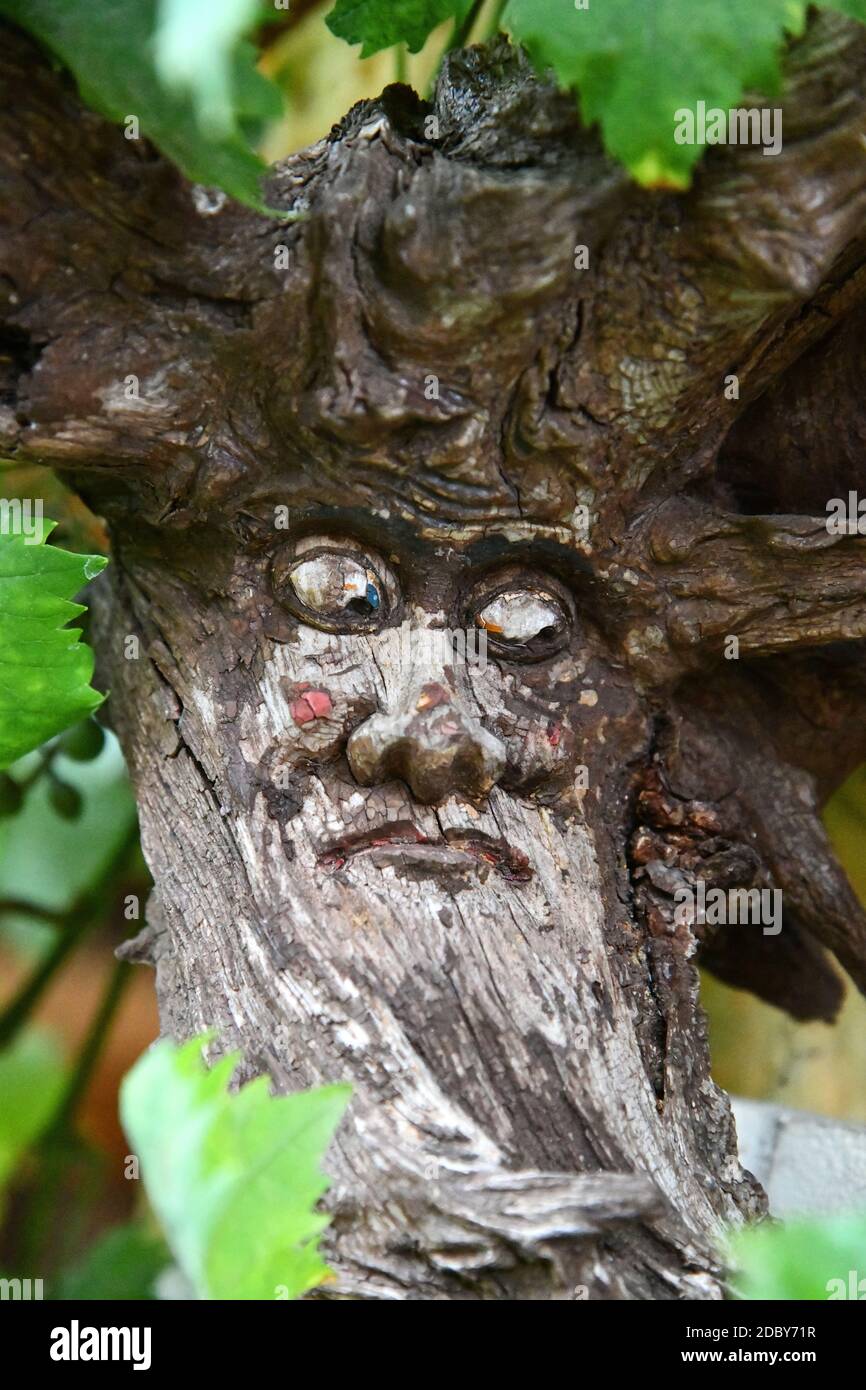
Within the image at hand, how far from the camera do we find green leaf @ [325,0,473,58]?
2.34 ft

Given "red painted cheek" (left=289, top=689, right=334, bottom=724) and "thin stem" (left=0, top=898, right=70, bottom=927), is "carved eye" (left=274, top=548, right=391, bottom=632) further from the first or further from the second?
"thin stem" (left=0, top=898, right=70, bottom=927)

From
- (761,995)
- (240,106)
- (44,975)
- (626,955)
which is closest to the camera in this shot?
(240,106)

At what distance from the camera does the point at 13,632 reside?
0.73 meters

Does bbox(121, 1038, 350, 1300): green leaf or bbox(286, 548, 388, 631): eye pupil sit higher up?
bbox(286, 548, 388, 631): eye pupil

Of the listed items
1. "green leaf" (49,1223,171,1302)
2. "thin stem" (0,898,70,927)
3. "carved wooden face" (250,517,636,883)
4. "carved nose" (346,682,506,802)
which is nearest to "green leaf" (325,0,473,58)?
"carved wooden face" (250,517,636,883)

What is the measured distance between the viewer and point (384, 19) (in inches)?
28.1

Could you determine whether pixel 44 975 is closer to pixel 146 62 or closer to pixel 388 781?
pixel 388 781

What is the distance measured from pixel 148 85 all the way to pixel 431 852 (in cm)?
44

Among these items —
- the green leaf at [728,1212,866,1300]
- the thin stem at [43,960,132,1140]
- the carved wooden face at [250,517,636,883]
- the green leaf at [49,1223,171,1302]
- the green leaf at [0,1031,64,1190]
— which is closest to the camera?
the green leaf at [728,1212,866,1300]

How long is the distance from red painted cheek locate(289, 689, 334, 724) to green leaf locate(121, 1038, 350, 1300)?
0.31 meters

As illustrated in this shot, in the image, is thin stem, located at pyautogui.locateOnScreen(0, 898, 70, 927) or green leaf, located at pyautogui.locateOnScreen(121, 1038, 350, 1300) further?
thin stem, located at pyautogui.locateOnScreen(0, 898, 70, 927)

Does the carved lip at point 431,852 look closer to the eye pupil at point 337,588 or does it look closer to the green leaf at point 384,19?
the eye pupil at point 337,588
